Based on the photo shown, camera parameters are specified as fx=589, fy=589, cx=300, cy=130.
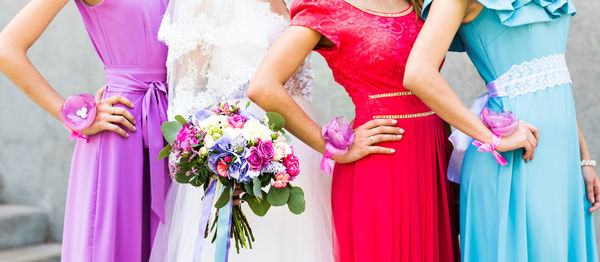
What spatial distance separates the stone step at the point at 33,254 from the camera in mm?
4529

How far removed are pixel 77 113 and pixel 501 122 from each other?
171 centimetres

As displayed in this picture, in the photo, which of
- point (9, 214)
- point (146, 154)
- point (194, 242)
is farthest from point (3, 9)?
point (194, 242)

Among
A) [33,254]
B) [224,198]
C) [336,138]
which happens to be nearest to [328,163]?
[336,138]

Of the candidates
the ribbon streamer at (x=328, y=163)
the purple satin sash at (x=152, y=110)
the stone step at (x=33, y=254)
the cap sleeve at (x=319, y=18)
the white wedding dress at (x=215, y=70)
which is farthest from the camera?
the stone step at (x=33, y=254)

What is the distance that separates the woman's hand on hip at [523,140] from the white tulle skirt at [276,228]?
0.80 m

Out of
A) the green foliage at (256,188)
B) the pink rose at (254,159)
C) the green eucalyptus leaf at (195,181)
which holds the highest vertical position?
the pink rose at (254,159)

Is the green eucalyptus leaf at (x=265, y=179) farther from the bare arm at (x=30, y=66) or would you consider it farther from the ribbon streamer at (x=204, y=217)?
the bare arm at (x=30, y=66)

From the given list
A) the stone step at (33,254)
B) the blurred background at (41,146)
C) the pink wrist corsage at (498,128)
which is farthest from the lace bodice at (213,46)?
the stone step at (33,254)

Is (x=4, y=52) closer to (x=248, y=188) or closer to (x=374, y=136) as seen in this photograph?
(x=248, y=188)

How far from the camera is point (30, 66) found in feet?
8.33

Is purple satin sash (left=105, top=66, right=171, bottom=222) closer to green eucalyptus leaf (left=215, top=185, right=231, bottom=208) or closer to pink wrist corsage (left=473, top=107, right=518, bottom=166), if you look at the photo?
green eucalyptus leaf (left=215, top=185, right=231, bottom=208)

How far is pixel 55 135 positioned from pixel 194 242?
3.40 metres

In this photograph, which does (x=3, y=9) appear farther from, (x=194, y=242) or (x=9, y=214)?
(x=194, y=242)

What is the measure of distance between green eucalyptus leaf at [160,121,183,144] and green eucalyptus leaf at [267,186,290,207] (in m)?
0.42
